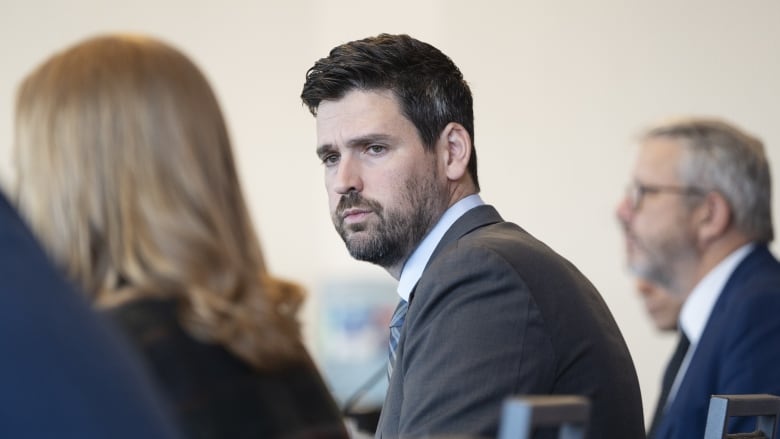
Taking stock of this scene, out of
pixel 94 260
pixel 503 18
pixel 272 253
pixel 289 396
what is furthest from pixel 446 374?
pixel 272 253

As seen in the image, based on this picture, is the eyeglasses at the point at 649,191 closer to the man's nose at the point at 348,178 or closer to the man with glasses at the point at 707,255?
the man with glasses at the point at 707,255

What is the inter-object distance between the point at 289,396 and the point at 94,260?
226 millimetres

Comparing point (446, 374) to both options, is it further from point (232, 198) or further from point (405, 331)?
point (232, 198)

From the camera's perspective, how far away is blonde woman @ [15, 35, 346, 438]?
1053mm

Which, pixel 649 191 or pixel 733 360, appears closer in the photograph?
pixel 733 360

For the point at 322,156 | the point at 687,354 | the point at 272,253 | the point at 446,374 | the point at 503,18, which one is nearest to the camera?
the point at 446,374

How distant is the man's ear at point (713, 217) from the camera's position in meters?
3.04

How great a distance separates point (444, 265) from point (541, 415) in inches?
33.4

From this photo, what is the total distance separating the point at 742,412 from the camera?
1549 mm

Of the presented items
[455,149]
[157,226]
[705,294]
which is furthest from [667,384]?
[157,226]

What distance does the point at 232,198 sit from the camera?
1.13 metres

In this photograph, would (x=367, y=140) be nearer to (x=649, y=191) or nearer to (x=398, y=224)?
(x=398, y=224)

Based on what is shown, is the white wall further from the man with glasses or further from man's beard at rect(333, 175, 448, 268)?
man's beard at rect(333, 175, 448, 268)

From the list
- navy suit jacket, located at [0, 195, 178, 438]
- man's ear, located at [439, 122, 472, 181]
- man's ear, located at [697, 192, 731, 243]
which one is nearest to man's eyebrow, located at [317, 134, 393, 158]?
man's ear, located at [439, 122, 472, 181]
